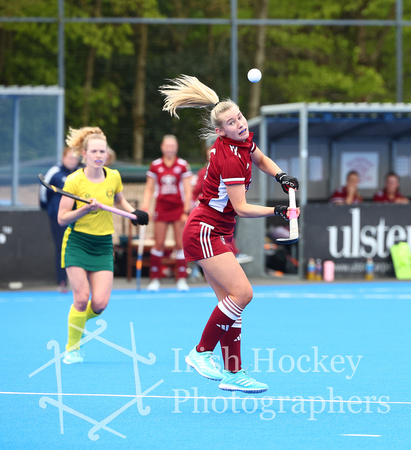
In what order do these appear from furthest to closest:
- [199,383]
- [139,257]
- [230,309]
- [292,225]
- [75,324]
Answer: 1. [139,257]
2. [75,324]
3. [199,383]
4. [230,309]
5. [292,225]

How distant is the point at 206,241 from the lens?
20.5 feet

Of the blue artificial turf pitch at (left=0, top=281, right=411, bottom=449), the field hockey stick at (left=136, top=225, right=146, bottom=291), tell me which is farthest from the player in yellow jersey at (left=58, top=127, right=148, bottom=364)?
the field hockey stick at (left=136, top=225, right=146, bottom=291)

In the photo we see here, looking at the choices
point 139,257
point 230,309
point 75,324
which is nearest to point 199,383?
point 230,309

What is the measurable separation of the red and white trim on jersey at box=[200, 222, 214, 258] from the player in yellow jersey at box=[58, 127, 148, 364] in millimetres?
1506

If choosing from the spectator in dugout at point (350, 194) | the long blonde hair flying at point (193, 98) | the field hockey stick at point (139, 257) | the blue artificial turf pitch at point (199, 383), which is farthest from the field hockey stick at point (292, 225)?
the spectator in dugout at point (350, 194)

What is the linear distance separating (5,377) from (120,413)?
1.61m

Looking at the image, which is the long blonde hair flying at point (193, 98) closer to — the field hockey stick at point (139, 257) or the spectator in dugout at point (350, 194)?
the field hockey stick at point (139, 257)

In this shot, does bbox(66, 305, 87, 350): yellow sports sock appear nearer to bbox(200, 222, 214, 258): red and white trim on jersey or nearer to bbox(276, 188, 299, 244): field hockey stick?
bbox(200, 222, 214, 258): red and white trim on jersey

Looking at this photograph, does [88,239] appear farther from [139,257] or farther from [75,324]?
[139,257]

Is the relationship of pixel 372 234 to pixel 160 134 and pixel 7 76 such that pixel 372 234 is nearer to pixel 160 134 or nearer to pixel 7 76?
pixel 160 134

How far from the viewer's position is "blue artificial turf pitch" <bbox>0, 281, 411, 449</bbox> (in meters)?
5.27

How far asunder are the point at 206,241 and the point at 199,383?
3.92ft

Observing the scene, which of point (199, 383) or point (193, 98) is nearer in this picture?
point (193, 98)

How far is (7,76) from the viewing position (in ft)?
77.8
